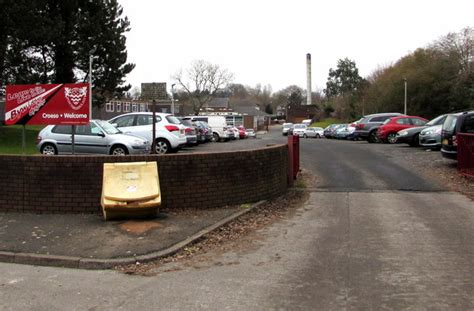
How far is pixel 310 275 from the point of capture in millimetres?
5906

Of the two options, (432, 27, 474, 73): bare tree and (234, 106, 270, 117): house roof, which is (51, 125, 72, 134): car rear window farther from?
(234, 106, 270, 117): house roof

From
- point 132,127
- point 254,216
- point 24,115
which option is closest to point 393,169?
point 254,216

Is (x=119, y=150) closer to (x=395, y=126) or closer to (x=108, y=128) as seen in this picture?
(x=108, y=128)

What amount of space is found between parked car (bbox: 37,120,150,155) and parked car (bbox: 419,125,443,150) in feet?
37.3

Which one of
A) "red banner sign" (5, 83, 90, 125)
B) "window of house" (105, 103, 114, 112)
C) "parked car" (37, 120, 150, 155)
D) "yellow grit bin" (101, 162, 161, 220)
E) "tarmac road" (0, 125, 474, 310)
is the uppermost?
"window of house" (105, 103, 114, 112)

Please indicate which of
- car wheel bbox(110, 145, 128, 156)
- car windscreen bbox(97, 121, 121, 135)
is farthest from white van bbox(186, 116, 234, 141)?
car wheel bbox(110, 145, 128, 156)

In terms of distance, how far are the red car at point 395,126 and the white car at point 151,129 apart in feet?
42.0

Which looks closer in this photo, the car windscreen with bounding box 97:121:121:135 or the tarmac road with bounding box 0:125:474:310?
the tarmac road with bounding box 0:125:474:310

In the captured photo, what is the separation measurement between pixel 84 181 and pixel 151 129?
348 inches

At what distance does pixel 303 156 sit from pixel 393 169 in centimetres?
445

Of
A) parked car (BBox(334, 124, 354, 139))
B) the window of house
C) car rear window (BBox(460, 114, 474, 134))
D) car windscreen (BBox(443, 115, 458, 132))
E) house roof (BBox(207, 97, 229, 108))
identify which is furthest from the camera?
house roof (BBox(207, 97, 229, 108))

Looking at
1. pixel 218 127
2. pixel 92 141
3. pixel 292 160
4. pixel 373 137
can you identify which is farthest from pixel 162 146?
pixel 218 127

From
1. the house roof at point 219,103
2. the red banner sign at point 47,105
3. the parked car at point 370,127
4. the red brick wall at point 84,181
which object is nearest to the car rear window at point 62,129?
the red banner sign at point 47,105

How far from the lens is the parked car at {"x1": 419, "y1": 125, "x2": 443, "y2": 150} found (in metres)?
20.3
